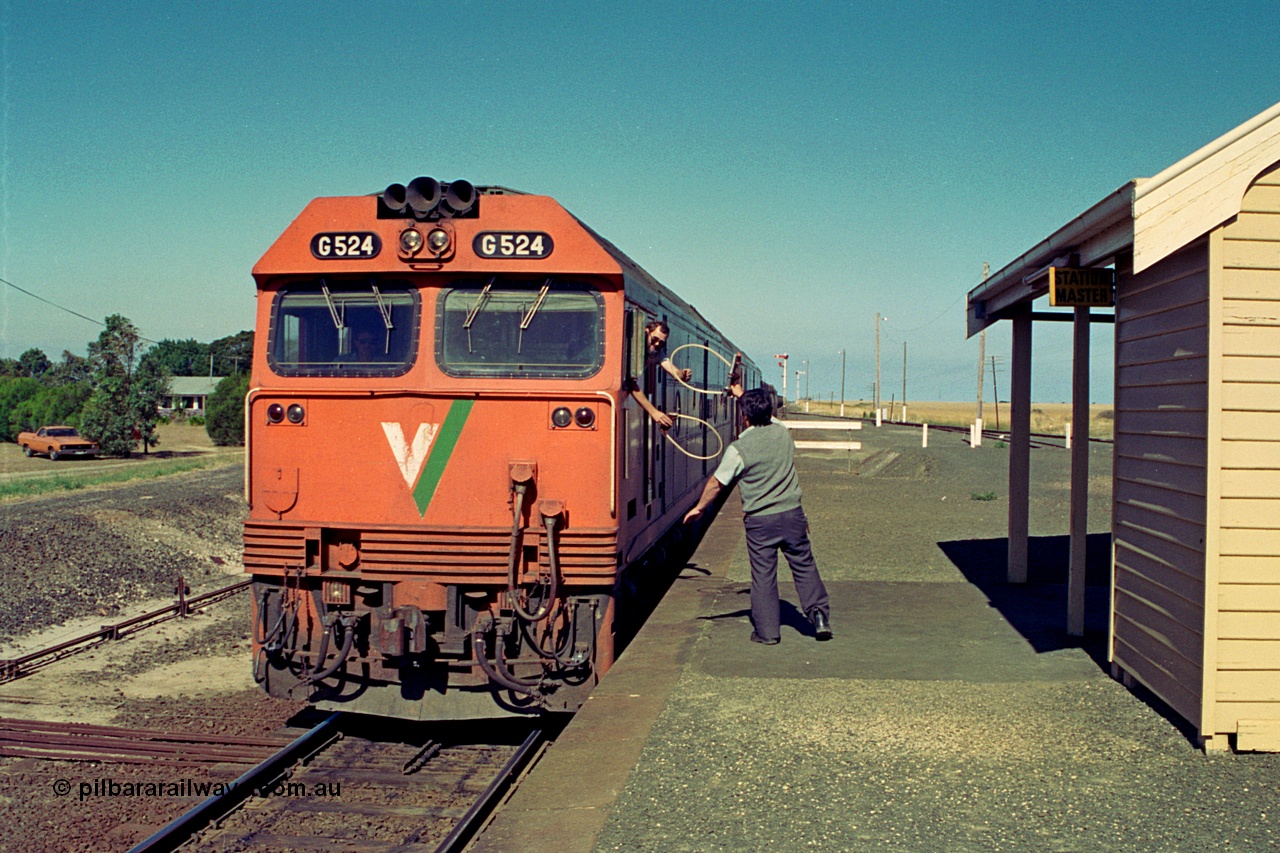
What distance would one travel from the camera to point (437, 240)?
21.8 feet

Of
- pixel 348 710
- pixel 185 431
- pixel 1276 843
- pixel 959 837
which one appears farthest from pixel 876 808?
pixel 185 431

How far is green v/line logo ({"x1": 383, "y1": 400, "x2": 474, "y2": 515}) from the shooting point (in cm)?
659

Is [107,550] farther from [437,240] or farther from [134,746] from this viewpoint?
[437,240]

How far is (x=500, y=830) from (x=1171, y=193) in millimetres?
4220

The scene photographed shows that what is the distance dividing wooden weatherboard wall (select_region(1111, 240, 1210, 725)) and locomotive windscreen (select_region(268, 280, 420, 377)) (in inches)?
171

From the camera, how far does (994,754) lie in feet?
16.3

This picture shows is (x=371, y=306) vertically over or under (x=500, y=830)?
over

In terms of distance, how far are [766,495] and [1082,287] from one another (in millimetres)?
2386

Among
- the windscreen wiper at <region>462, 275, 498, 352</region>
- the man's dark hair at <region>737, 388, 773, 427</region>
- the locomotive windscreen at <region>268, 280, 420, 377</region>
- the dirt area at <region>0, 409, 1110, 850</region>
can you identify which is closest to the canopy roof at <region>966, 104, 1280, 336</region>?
the man's dark hair at <region>737, 388, 773, 427</region>

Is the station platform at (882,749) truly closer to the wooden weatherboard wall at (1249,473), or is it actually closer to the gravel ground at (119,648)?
the wooden weatherboard wall at (1249,473)

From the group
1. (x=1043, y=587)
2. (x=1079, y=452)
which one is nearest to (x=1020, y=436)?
(x=1043, y=587)

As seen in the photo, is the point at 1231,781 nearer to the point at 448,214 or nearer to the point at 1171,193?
the point at 1171,193

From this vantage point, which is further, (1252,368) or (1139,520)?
(1139,520)

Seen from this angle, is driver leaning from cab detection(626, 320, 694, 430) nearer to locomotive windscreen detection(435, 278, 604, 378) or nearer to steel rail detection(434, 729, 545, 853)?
locomotive windscreen detection(435, 278, 604, 378)
